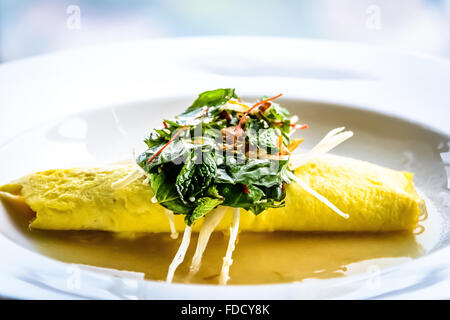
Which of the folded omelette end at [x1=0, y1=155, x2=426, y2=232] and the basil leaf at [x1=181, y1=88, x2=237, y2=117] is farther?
the basil leaf at [x1=181, y1=88, x2=237, y2=117]

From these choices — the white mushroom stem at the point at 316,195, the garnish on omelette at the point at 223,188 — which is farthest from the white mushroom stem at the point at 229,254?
the white mushroom stem at the point at 316,195

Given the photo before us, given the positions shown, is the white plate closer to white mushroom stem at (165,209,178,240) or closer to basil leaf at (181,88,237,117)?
white mushroom stem at (165,209,178,240)

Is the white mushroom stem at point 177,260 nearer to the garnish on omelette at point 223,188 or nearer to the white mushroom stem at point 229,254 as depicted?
the garnish on omelette at point 223,188

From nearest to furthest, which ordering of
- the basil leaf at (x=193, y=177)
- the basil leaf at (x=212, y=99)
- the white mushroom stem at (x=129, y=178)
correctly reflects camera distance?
the basil leaf at (x=193, y=177) < the white mushroom stem at (x=129, y=178) < the basil leaf at (x=212, y=99)

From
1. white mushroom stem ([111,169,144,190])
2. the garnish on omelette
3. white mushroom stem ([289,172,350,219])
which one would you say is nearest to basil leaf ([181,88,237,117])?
the garnish on omelette

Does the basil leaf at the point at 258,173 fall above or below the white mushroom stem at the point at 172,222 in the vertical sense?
above

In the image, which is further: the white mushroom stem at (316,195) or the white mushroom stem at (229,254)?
the white mushroom stem at (316,195)

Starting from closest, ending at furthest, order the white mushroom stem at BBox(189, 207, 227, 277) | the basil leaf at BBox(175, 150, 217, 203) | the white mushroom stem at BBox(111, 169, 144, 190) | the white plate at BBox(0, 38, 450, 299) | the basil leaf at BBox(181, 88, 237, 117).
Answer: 1. the basil leaf at BBox(175, 150, 217, 203)
2. the white mushroom stem at BBox(189, 207, 227, 277)
3. the white mushroom stem at BBox(111, 169, 144, 190)
4. the basil leaf at BBox(181, 88, 237, 117)
5. the white plate at BBox(0, 38, 450, 299)

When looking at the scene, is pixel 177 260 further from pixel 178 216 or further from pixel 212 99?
pixel 212 99
